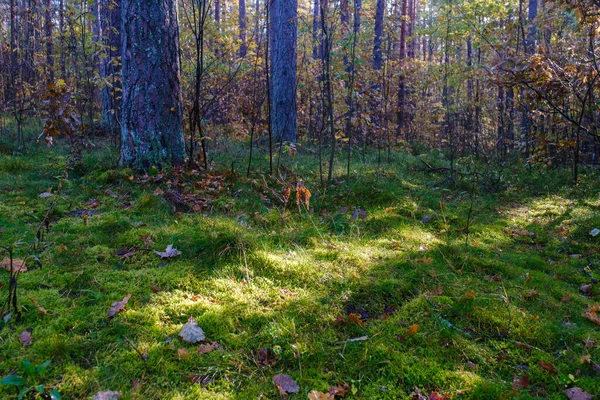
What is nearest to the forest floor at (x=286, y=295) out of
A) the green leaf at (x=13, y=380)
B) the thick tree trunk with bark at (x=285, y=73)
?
the green leaf at (x=13, y=380)

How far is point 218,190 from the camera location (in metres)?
5.10

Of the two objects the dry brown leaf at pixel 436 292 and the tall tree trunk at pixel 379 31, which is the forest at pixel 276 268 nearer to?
the dry brown leaf at pixel 436 292

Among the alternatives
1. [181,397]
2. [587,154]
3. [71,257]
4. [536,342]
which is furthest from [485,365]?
[587,154]

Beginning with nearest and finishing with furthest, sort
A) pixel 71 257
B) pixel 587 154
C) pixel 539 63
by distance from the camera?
pixel 71 257 → pixel 539 63 → pixel 587 154

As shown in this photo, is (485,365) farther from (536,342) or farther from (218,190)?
(218,190)

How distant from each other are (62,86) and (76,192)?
1356mm

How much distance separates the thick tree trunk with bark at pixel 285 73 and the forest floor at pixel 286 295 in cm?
364

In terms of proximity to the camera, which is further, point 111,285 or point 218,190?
point 218,190

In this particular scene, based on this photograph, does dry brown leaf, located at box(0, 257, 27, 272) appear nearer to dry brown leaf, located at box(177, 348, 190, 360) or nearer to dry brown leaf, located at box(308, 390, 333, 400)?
dry brown leaf, located at box(177, 348, 190, 360)

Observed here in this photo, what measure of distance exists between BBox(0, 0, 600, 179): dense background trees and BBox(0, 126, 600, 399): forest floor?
1.25 m

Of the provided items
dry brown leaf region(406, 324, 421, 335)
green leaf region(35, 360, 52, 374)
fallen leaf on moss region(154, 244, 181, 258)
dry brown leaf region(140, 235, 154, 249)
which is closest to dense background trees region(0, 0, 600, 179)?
dry brown leaf region(140, 235, 154, 249)

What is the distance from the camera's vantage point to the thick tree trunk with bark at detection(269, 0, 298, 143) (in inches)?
333

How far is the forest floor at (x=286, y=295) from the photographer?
214cm

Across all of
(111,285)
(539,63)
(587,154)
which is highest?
(539,63)
